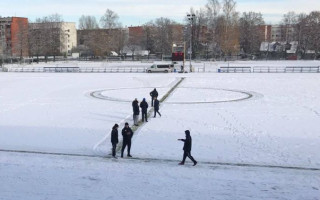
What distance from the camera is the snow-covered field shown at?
9.66m

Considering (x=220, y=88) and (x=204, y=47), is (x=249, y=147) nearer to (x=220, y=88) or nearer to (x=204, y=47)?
(x=220, y=88)

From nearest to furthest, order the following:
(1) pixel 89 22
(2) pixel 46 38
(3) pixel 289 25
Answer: (2) pixel 46 38 < (3) pixel 289 25 < (1) pixel 89 22

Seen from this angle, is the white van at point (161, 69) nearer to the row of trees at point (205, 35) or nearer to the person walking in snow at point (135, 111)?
the row of trees at point (205, 35)

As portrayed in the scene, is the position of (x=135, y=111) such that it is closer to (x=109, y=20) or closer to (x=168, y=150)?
(x=168, y=150)

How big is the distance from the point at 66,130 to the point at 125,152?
485 centimetres

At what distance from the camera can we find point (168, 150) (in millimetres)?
13312

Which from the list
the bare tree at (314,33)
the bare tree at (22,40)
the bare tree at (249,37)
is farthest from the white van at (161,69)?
the bare tree at (249,37)

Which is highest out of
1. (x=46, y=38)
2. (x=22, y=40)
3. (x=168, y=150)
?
(x=46, y=38)

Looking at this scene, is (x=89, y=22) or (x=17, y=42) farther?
(x=89, y=22)

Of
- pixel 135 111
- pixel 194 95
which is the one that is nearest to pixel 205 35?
pixel 194 95

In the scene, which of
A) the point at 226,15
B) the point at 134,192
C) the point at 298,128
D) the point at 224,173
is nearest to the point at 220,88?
the point at 298,128

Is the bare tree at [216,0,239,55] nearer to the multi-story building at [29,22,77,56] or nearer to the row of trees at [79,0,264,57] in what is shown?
the row of trees at [79,0,264,57]

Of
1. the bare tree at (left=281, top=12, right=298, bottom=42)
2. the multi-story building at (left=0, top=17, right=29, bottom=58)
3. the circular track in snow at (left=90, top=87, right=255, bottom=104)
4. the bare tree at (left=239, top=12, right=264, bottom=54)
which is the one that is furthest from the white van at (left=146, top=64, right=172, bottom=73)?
the bare tree at (left=281, top=12, right=298, bottom=42)

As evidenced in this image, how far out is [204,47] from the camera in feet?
317
